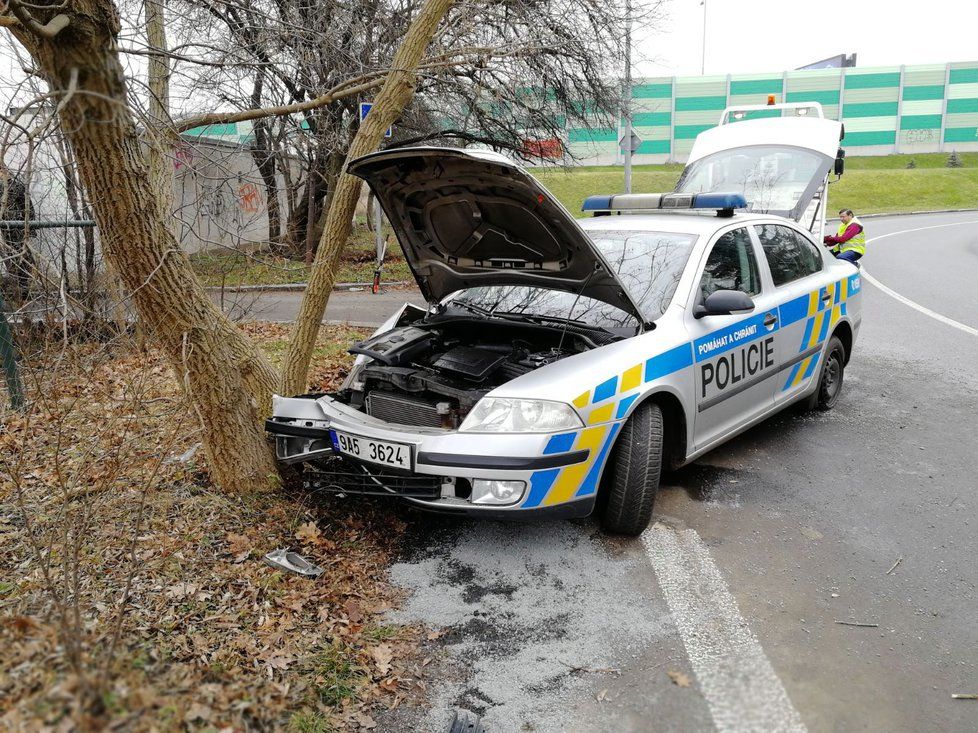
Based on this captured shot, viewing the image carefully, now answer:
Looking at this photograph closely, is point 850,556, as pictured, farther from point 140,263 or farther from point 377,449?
point 140,263

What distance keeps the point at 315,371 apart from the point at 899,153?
44.6 metres

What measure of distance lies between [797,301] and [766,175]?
621 cm

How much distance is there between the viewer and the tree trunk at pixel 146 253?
2871 millimetres

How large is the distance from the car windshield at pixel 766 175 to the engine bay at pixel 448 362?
667 centimetres

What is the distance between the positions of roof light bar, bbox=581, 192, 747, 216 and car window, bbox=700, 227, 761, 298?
0.84 ft

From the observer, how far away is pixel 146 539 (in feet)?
12.3

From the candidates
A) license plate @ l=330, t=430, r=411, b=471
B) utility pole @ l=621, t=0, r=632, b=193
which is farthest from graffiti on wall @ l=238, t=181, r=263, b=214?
utility pole @ l=621, t=0, r=632, b=193

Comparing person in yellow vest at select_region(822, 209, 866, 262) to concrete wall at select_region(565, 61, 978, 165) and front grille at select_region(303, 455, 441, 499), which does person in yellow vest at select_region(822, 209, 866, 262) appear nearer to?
front grille at select_region(303, 455, 441, 499)

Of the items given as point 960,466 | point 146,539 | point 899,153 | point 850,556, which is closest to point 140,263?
point 146,539

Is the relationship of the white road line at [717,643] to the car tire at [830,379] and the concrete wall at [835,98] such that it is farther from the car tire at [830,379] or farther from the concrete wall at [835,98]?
the concrete wall at [835,98]

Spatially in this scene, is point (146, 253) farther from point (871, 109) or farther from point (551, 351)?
point (871, 109)

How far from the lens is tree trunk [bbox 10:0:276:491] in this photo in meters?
2.87

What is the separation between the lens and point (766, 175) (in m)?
10.7

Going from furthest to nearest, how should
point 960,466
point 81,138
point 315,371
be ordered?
point 315,371
point 960,466
point 81,138
